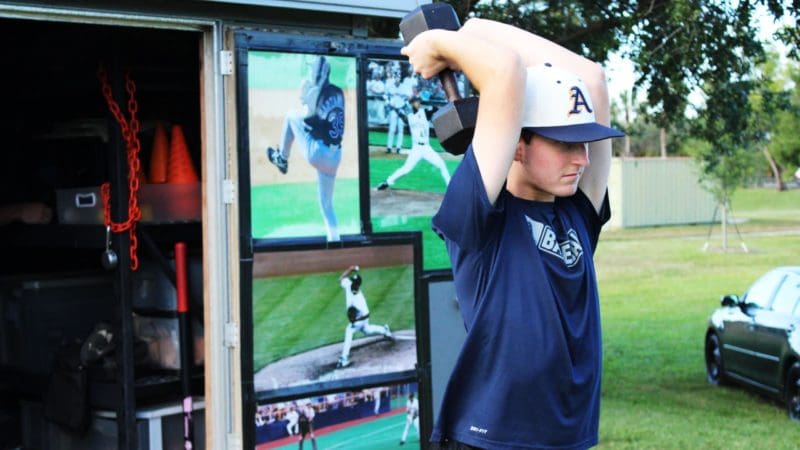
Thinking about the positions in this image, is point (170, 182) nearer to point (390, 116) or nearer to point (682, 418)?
point (390, 116)

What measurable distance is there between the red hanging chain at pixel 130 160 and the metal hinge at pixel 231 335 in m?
0.98

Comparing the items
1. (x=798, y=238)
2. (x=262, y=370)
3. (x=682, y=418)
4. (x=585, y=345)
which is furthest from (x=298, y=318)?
(x=798, y=238)

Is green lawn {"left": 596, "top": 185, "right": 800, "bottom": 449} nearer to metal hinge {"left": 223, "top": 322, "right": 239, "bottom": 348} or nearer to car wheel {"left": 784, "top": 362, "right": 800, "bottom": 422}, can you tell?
car wheel {"left": 784, "top": 362, "right": 800, "bottom": 422}

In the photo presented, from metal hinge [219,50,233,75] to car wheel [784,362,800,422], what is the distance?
7047mm

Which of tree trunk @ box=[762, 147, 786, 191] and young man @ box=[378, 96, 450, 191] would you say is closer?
young man @ box=[378, 96, 450, 191]

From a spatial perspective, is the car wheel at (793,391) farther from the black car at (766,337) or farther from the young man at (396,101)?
the young man at (396,101)

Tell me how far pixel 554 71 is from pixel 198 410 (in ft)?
11.9

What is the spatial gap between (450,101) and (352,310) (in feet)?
8.35

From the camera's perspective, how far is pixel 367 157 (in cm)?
527

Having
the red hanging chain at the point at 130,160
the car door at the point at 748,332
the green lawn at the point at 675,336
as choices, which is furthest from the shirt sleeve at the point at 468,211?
the car door at the point at 748,332

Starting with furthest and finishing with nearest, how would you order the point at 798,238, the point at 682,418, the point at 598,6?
the point at 798,238, the point at 682,418, the point at 598,6

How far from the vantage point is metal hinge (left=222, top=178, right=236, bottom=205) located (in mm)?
4910

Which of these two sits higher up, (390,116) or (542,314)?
(390,116)

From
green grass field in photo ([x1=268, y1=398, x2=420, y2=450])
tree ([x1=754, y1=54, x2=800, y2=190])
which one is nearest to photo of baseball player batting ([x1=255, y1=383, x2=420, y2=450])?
green grass field in photo ([x1=268, y1=398, x2=420, y2=450])
